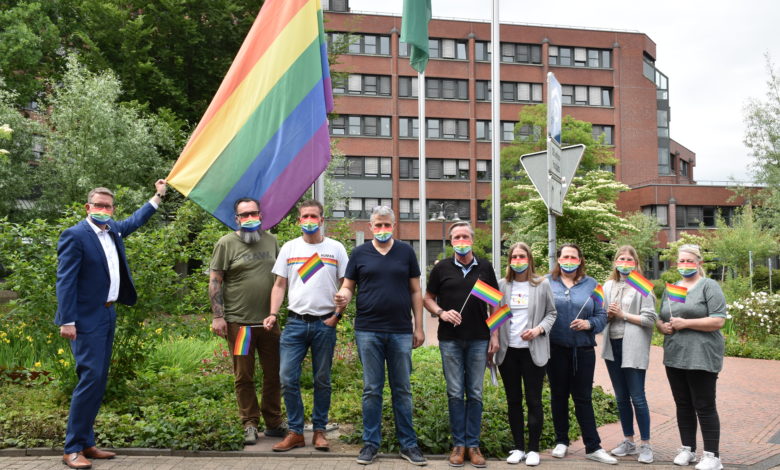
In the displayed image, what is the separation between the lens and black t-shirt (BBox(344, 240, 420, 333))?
5.95 metres

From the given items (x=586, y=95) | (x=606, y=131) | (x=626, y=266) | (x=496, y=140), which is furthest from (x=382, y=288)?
(x=606, y=131)

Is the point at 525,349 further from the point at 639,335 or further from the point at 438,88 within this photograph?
the point at 438,88

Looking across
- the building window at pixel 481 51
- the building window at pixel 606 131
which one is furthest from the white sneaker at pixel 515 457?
the building window at pixel 606 131

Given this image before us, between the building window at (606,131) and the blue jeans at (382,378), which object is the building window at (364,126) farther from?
the blue jeans at (382,378)

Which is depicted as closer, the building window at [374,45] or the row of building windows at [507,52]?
the building window at [374,45]

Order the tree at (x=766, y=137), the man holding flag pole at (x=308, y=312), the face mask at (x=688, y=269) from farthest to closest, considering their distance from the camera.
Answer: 1. the tree at (x=766, y=137)
2. the man holding flag pole at (x=308, y=312)
3. the face mask at (x=688, y=269)

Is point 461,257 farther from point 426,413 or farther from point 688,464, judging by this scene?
point 688,464

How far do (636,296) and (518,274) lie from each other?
3.59 ft

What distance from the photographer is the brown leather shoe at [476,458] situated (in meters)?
5.87

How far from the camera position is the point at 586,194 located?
125ft

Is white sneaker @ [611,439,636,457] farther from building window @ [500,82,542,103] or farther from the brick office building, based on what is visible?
building window @ [500,82,542,103]

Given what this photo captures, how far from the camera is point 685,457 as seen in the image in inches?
238

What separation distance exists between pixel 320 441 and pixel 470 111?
55718 mm

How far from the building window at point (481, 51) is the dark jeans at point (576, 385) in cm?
5673
